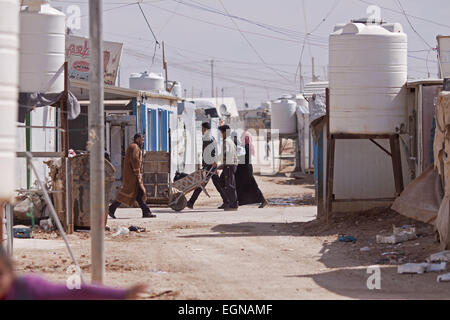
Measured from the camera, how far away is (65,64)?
13.0m

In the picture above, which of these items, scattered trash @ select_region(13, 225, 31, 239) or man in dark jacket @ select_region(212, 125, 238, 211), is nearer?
scattered trash @ select_region(13, 225, 31, 239)

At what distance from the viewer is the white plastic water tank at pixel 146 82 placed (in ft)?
94.1

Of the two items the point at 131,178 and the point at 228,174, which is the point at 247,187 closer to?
the point at 228,174

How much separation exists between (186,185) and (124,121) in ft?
10.1

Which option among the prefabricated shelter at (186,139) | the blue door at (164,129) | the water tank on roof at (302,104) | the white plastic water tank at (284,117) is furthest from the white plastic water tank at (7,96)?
the white plastic water tank at (284,117)

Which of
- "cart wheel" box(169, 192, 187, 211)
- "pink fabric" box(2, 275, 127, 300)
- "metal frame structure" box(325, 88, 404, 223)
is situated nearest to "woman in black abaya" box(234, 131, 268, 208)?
"cart wheel" box(169, 192, 187, 211)

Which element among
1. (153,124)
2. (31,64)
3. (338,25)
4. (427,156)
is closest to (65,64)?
(31,64)

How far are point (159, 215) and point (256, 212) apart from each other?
2.18 meters

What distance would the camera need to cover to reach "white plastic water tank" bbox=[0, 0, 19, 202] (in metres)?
5.05

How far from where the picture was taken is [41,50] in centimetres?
1271

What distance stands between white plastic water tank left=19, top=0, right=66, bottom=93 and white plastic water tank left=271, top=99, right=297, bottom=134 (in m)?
24.5

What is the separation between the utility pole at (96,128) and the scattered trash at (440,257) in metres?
4.43

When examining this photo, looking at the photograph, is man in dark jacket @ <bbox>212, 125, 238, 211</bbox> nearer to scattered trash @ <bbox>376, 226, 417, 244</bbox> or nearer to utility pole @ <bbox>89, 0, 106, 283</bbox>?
scattered trash @ <bbox>376, 226, 417, 244</bbox>
